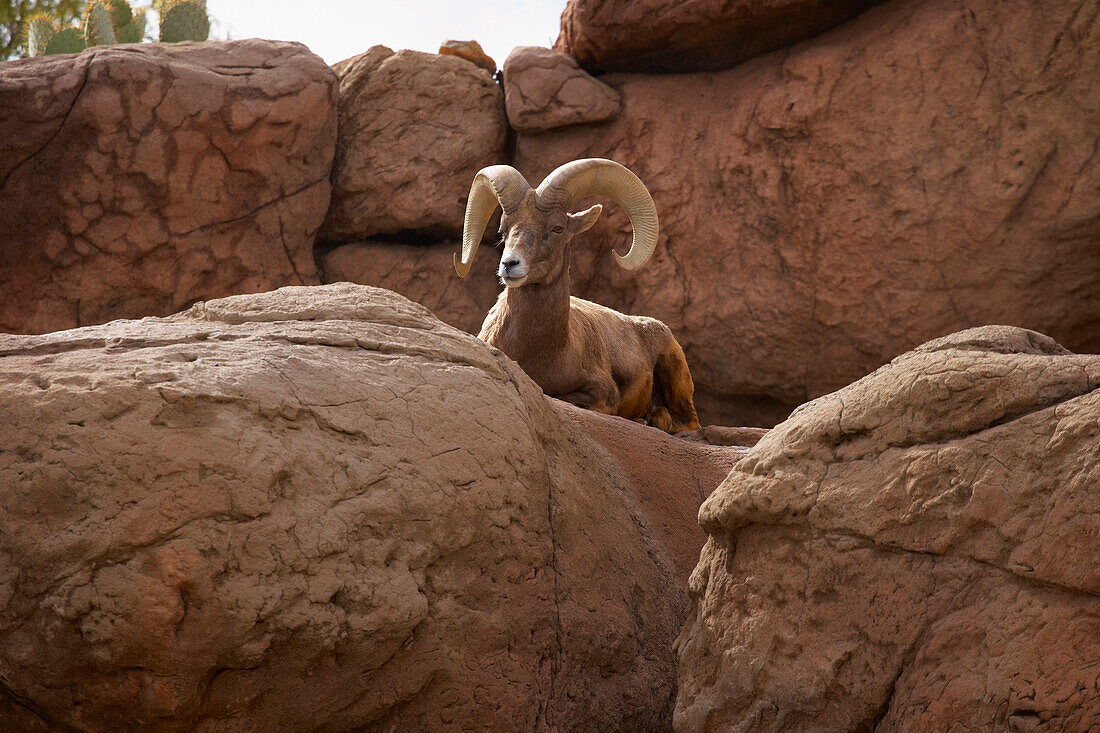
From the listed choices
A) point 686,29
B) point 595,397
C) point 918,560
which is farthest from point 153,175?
point 918,560

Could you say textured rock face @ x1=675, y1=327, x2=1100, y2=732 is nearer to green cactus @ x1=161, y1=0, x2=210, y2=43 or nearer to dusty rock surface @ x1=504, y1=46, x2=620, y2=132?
dusty rock surface @ x1=504, y1=46, x2=620, y2=132

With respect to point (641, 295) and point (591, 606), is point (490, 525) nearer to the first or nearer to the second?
point (591, 606)

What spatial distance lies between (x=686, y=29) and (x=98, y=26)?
218 inches

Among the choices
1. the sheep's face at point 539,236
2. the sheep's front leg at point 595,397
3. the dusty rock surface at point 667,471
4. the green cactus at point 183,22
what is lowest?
the sheep's front leg at point 595,397

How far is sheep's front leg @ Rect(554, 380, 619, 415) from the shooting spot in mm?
7074

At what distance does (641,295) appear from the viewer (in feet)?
32.4

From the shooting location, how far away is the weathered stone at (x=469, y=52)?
35.1 ft

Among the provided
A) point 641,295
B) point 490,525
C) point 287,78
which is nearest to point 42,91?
point 287,78

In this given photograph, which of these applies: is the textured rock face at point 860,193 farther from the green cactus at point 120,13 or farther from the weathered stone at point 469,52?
the green cactus at point 120,13

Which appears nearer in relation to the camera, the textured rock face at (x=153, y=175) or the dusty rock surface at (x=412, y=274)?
the textured rock face at (x=153, y=175)

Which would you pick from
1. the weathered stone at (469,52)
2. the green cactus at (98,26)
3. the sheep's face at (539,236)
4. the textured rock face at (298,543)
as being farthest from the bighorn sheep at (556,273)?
the green cactus at (98,26)

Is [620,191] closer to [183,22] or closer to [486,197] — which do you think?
[486,197]

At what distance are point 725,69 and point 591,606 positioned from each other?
7.31 metres

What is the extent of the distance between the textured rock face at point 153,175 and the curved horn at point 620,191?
10.8 ft
